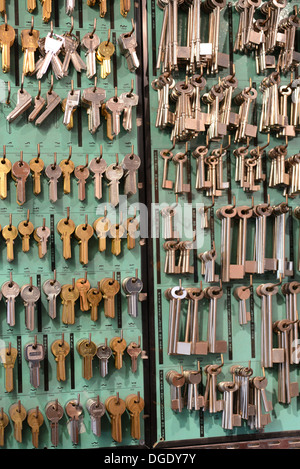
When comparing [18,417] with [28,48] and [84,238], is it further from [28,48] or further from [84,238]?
[28,48]

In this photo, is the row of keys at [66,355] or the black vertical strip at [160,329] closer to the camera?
the row of keys at [66,355]

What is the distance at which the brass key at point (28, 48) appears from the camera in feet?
10.2

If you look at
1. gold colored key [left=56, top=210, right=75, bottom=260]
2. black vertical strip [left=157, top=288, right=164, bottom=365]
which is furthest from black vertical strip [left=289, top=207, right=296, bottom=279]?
gold colored key [left=56, top=210, right=75, bottom=260]

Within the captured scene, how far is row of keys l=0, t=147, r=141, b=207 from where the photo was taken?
304cm

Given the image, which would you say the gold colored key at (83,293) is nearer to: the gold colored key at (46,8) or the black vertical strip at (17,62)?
the black vertical strip at (17,62)

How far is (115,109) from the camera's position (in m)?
3.16

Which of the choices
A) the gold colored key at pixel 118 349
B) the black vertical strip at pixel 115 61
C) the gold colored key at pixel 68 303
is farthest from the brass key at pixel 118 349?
the black vertical strip at pixel 115 61

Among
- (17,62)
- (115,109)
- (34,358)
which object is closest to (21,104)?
(17,62)

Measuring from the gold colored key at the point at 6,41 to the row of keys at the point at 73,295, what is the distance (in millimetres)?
1068

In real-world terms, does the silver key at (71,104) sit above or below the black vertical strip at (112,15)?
below

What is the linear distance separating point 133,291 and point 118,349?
0.30 meters

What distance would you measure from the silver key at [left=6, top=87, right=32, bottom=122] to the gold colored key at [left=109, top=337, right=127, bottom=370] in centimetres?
121

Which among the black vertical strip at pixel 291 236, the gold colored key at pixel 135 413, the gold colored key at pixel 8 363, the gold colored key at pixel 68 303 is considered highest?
the black vertical strip at pixel 291 236

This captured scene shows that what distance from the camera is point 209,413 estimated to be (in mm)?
3240
